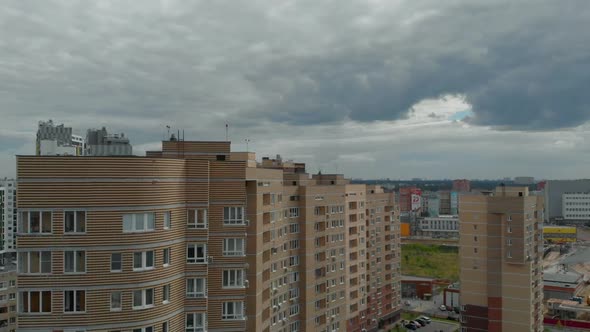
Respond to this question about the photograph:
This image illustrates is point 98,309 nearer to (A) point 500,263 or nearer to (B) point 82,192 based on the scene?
(B) point 82,192

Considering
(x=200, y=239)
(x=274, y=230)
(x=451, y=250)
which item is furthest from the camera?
(x=451, y=250)

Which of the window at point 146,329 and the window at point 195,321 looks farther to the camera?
the window at point 195,321

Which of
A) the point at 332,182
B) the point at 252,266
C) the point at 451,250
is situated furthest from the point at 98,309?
the point at 451,250

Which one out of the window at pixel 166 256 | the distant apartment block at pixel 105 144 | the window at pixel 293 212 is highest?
the distant apartment block at pixel 105 144


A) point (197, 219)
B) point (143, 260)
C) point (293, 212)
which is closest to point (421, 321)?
point (293, 212)

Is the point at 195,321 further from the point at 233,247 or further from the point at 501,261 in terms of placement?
the point at 501,261

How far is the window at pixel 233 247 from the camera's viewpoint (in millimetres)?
34656

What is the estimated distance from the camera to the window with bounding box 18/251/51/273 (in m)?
26.8

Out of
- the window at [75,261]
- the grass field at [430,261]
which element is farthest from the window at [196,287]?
the grass field at [430,261]

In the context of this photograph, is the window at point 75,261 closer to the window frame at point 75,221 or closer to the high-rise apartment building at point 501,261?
the window frame at point 75,221

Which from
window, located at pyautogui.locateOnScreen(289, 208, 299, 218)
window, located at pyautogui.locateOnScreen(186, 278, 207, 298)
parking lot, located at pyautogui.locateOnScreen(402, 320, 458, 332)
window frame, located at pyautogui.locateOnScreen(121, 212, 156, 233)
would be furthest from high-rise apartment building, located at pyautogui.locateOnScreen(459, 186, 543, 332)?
window frame, located at pyautogui.locateOnScreen(121, 212, 156, 233)

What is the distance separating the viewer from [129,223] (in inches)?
1101

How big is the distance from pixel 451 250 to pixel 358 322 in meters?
101

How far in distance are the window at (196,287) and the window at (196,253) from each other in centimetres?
118
